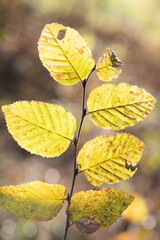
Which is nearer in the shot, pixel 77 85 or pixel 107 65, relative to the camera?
pixel 107 65

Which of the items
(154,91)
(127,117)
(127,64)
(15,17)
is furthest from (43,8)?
(127,117)

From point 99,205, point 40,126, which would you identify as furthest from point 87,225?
point 40,126

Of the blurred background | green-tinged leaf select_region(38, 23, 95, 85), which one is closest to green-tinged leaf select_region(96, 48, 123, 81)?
green-tinged leaf select_region(38, 23, 95, 85)

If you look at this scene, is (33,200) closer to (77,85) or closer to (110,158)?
(110,158)

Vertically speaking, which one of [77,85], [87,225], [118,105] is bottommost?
[77,85]

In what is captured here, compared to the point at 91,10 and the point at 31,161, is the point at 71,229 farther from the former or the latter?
the point at 91,10

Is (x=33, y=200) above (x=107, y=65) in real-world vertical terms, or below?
below

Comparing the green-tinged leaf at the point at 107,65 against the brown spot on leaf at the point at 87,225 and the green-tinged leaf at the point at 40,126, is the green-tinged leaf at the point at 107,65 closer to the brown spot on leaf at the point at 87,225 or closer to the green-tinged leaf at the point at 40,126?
the green-tinged leaf at the point at 40,126
